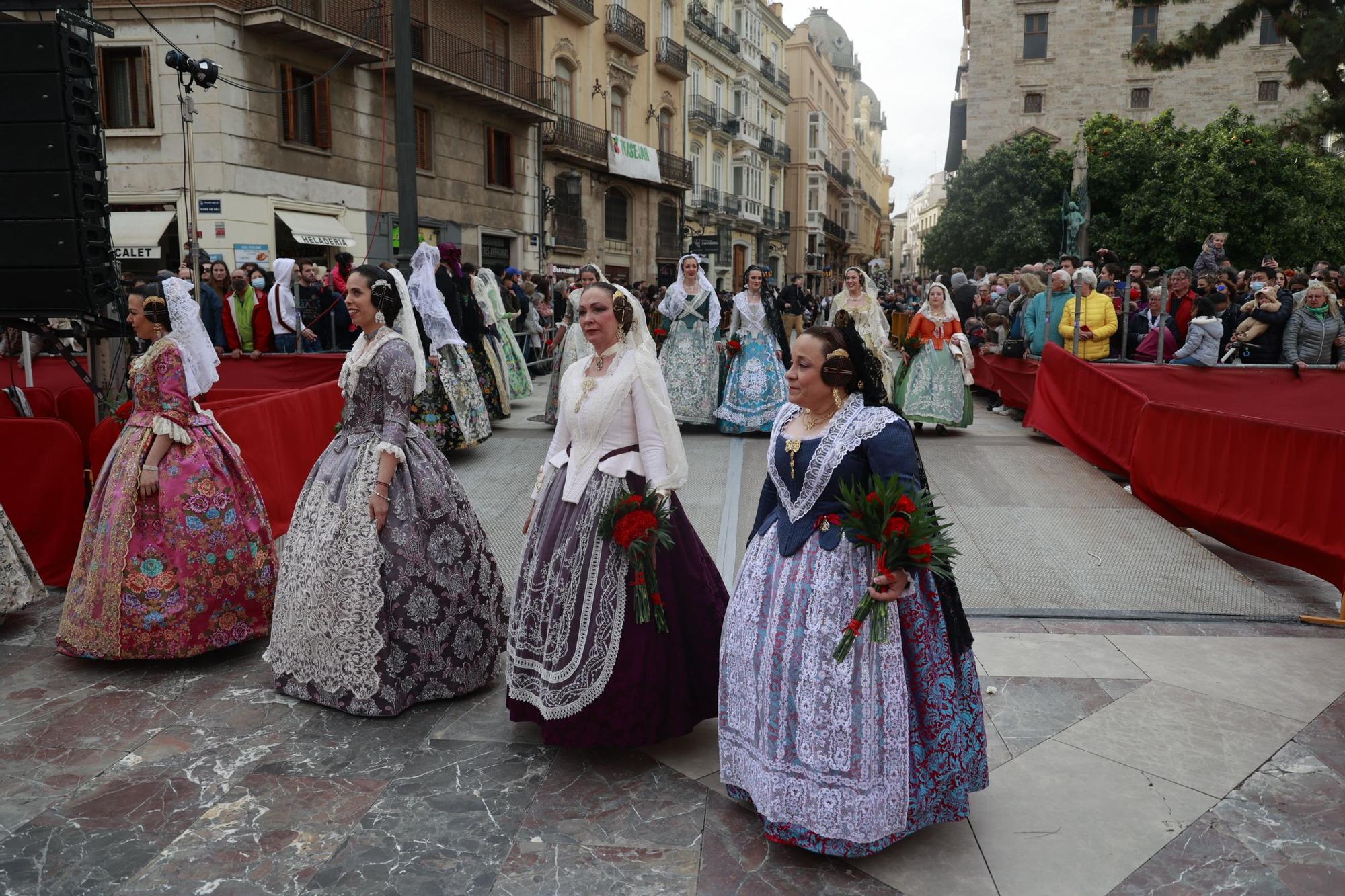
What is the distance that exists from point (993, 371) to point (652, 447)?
10.1m

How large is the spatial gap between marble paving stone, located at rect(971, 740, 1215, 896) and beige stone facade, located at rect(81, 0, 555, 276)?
37.9ft

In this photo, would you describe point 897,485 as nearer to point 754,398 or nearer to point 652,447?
point 652,447

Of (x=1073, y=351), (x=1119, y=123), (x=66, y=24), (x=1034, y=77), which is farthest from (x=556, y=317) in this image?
(x=1034, y=77)

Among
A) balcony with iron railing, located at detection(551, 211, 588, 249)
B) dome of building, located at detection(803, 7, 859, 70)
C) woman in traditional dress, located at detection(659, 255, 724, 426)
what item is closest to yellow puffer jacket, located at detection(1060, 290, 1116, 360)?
woman in traditional dress, located at detection(659, 255, 724, 426)

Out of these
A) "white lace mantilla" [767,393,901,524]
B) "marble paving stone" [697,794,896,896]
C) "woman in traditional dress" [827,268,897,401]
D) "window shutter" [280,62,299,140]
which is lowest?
"marble paving stone" [697,794,896,896]

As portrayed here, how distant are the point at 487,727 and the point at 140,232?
14855mm

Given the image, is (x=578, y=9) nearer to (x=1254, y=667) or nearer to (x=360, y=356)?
(x=360, y=356)

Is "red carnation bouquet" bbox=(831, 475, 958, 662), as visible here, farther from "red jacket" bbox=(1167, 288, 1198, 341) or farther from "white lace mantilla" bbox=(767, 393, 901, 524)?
"red jacket" bbox=(1167, 288, 1198, 341)

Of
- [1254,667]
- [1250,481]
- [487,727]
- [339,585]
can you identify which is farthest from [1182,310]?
[339,585]

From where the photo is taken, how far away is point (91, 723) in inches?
166

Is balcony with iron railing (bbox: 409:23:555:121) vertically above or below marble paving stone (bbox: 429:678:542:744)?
above

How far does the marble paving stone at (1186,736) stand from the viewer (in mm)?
3729

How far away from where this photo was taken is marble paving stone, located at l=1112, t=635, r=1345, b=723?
14.3 feet

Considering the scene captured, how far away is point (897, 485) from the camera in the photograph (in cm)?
300
